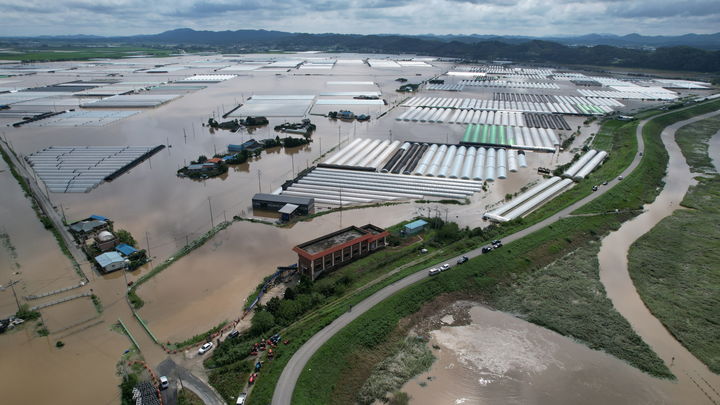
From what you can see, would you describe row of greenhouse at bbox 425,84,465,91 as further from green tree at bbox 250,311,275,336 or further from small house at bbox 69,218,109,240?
green tree at bbox 250,311,275,336

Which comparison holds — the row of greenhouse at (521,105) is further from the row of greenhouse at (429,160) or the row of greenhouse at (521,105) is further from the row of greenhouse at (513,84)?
the row of greenhouse at (429,160)

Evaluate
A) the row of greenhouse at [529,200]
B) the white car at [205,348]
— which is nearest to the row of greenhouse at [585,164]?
the row of greenhouse at [529,200]

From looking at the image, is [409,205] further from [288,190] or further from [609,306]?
[609,306]

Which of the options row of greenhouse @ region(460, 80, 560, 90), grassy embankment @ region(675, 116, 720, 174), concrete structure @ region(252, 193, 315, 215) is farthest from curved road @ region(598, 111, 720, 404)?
row of greenhouse @ region(460, 80, 560, 90)

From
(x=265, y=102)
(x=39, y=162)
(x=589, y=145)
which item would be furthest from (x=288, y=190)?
(x=265, y=102)

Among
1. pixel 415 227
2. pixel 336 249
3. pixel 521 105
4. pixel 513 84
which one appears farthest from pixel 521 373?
pixel 513 84
